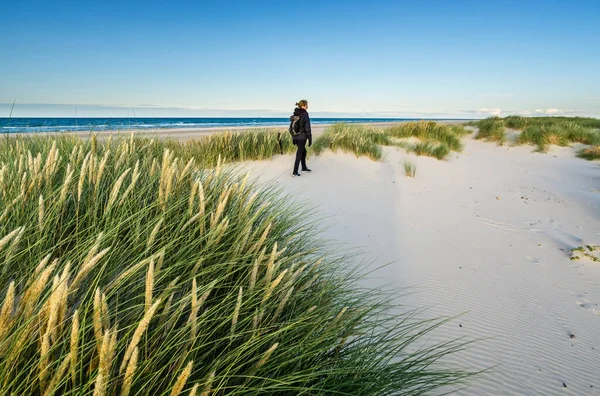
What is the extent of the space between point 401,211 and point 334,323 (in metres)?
5.31

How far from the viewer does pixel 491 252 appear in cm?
462

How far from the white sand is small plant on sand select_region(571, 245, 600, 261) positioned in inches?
3.8

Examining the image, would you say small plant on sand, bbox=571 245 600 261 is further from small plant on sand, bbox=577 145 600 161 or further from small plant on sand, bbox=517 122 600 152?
small plant on sand, bbox=517 122 600 152

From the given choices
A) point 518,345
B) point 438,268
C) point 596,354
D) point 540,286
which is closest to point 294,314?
point 518,345

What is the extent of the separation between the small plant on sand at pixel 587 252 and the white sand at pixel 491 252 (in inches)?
3.8

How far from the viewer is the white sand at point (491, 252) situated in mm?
2551

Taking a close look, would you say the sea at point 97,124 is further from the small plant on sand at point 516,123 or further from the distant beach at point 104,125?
the small plant on sand at point 516,123

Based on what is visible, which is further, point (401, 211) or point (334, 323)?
point (401, 211)

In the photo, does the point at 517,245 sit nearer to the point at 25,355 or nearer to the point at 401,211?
the point at 401,211

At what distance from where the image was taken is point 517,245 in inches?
193

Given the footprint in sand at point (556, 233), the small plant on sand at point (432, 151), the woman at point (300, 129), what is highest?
the woman at point (300, 129)

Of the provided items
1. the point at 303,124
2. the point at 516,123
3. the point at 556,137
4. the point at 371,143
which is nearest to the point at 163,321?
the point at 303,124

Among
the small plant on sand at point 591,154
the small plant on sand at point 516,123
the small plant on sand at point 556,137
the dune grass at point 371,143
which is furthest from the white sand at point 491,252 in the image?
the small plant on sand at point 516,123

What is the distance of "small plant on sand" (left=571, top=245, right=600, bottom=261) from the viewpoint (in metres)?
4.33
